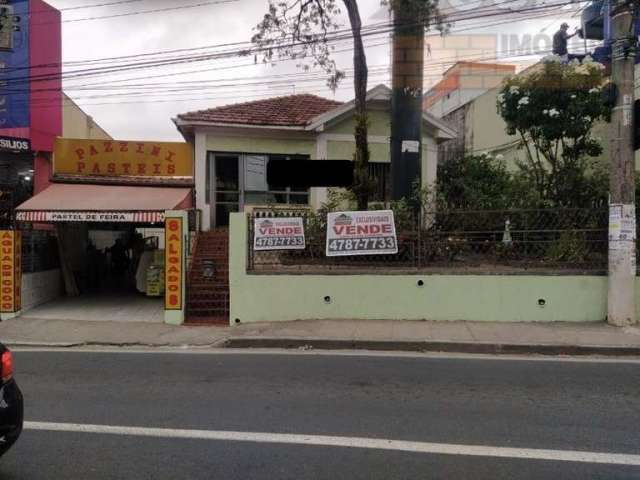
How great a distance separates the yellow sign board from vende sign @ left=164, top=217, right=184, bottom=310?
18.6 ft

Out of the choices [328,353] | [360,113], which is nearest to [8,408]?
[328,353]

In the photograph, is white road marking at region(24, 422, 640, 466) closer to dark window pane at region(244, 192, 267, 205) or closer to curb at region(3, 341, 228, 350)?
curb at region(3, 341, 228, 350)

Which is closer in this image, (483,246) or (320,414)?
(320,414)

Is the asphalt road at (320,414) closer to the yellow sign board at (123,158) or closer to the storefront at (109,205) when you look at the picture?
the storefront at (109,205)

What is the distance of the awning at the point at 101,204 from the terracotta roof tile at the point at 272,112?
242cm

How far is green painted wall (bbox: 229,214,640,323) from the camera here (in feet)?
30.9

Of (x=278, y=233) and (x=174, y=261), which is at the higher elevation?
(x=278, y=233)

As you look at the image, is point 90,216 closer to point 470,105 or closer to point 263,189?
point 263,189

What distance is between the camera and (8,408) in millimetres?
3475

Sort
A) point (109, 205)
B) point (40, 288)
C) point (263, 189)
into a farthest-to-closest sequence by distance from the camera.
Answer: point (263, 189) < point (40, 288) < point (109, 205)

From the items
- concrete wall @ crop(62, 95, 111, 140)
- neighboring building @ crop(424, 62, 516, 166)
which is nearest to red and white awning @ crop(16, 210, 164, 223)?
concrete wall @ crop(62, 95, 111, 140)

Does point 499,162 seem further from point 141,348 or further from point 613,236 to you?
point 141,348

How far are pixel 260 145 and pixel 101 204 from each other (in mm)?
5248

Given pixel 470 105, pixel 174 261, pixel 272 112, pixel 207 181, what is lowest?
pixel 174 261
